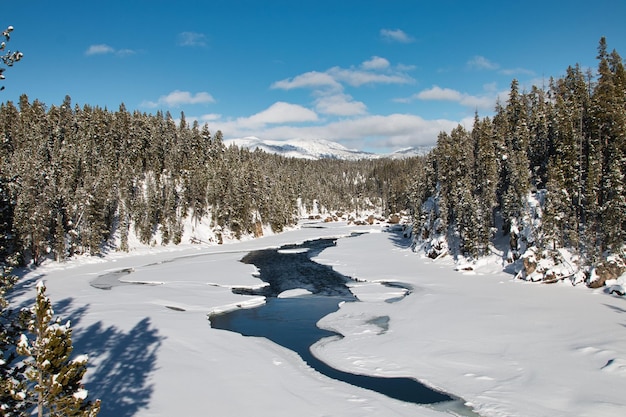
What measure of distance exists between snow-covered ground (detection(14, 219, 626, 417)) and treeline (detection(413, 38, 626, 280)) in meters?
7.31

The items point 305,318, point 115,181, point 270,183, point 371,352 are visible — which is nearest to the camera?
point 371,352

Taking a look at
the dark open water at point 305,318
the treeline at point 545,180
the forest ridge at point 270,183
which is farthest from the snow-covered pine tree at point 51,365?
the treeline at point 545,180

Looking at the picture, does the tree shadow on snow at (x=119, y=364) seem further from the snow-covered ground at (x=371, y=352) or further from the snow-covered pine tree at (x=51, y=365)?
the snow-covered pine tree at (x=51, y=365)

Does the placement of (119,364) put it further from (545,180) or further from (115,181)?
(115,181)

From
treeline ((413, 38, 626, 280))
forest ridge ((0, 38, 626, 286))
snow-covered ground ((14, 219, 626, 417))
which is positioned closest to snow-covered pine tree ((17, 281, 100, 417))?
snow-covered ground ((14, 219, 626, 417))

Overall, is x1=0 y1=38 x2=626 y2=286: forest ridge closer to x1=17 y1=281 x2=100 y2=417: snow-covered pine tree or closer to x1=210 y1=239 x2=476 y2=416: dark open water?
x1=17 y1=281 x2=100 y2=417: snow-covered pine tree

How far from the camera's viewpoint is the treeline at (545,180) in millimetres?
39594

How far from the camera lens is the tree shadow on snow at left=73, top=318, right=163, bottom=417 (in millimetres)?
15047

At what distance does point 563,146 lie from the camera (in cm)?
4647

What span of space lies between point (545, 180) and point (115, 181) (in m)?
75.6

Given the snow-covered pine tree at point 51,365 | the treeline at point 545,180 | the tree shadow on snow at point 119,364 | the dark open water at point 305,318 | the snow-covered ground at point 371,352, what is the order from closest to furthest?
the snow-covered pine tree at point 51,365 < the tree shadow on snow at point 119,364 < the snow-covered ground at point 371,352 < the dark open water at point 305,318 < the treeline at point 545,180

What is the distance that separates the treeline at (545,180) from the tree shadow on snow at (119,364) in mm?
37269

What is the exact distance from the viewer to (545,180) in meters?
54.2

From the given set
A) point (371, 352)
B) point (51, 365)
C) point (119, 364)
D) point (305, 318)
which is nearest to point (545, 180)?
point (305, 318)
